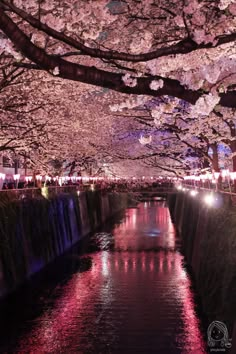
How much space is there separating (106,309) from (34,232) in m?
7.89

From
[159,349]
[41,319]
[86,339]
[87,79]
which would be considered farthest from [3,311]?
[87,79]

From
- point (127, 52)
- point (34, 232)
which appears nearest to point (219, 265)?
point (127, 52)

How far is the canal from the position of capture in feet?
47.1

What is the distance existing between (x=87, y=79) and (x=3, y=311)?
1145cm

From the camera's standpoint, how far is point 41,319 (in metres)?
16.9

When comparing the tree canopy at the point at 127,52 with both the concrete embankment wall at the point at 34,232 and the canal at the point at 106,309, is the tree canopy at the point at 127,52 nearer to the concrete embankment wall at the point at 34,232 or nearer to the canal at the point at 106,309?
the concrete embankment wall at the point at 34,232

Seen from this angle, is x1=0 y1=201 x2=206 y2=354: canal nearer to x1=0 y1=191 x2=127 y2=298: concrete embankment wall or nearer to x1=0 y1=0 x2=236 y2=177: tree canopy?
x1=0 y1=191 x2=127 y2=298: concrete embankment wall

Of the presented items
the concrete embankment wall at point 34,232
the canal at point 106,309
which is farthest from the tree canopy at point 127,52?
the canal at point 106,309

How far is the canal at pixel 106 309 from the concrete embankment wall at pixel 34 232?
2.27 ft

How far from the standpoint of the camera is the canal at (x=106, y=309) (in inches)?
566

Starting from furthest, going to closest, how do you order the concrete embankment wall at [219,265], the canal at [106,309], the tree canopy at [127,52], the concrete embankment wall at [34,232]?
the concrete embankment wall at [34,232] < the canal at [106,309] < the concrete embankment wall at [219,265] < the tree canopy at [127,52]

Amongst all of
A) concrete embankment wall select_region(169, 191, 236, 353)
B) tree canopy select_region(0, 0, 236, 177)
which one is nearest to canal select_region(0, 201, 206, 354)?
concrete embankment wall select_region(169, 191, 236, 353)

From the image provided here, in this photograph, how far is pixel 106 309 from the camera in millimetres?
17797

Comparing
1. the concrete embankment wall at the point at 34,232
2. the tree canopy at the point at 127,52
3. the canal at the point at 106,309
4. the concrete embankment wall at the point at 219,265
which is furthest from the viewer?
the concrete embankment wall at the point at 34,232
